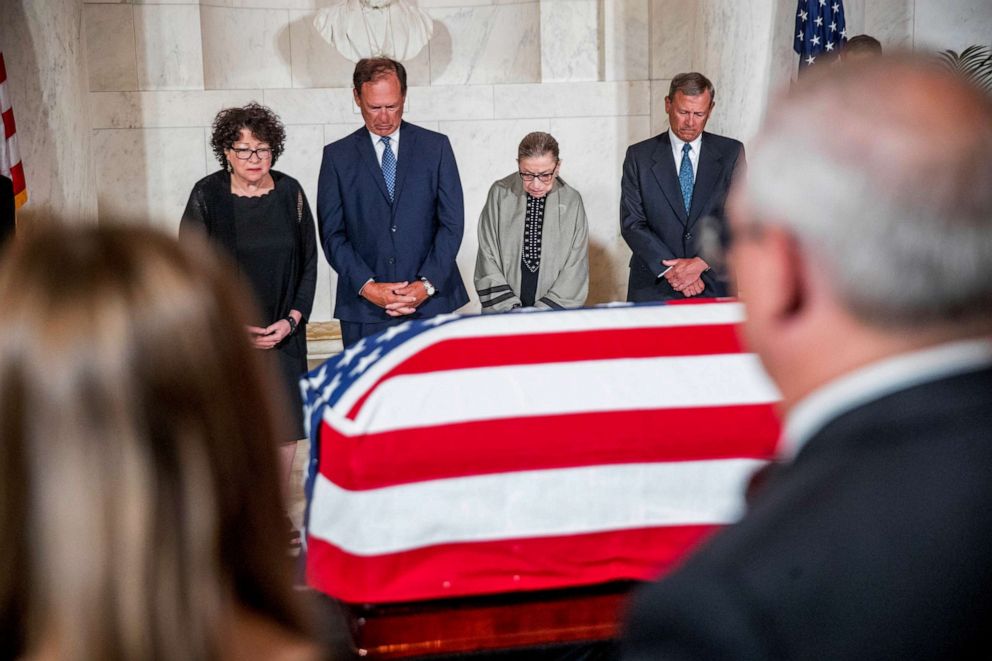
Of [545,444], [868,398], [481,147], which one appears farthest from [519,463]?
[481,147]

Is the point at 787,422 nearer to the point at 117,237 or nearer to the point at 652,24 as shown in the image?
the point at 117,237

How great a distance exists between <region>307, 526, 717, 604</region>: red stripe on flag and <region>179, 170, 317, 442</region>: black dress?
143 centimetres

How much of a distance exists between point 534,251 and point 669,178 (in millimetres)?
709

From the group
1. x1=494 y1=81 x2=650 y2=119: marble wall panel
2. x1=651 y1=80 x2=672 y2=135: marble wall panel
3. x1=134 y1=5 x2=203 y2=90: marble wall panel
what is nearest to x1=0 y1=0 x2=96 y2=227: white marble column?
x1=134 y1=5 x2=203 y2=90: marble wall panel

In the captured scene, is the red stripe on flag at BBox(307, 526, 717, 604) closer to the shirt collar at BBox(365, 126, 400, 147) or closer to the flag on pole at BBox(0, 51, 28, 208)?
the shirt collar at BBox(365, 126, 400, 147)

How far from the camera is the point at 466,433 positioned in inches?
103

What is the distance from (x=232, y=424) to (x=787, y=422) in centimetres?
43

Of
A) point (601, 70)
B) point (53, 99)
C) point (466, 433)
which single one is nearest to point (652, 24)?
point (601, 70)

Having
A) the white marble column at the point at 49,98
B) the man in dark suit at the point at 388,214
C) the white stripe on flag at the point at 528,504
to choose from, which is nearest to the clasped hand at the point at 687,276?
the man in dark suit at the point at 388,214

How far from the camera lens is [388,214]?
4629 millimetres

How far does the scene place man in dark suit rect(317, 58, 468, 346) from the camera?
15.1 ft

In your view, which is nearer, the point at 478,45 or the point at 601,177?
the point at 601,177

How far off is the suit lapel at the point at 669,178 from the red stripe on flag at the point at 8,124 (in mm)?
3348

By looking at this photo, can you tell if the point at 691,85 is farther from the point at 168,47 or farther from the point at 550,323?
the point at 168,47
